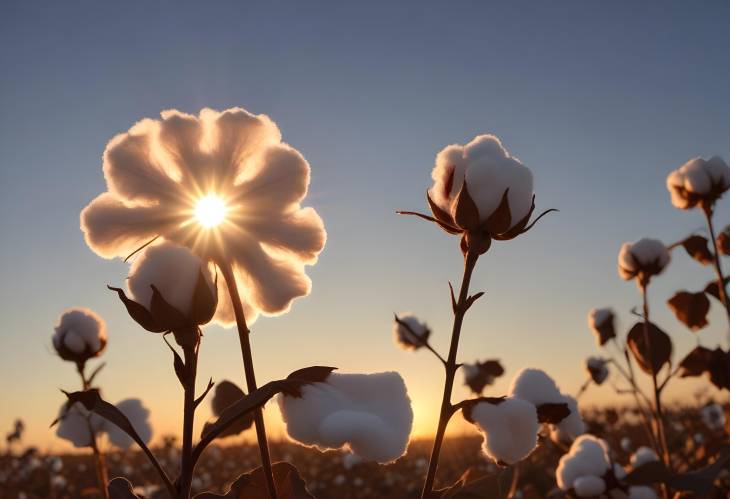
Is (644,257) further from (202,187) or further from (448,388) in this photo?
(202,187)

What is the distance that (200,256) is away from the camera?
3.71 feet

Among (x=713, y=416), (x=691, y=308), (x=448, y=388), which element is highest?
(x=713, y=416)

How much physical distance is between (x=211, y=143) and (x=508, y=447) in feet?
2.44

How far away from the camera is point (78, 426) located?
2.03m

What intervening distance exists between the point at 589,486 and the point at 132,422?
5.25 ft

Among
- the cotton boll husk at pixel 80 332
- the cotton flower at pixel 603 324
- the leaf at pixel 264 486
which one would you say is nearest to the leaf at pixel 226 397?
the leaf at pixel 264 486

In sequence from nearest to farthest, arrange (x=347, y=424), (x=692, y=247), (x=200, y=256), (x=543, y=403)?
(x=347, y=424) → (x=200, y=256) → (x=543, y=403) → (x=692, y=247)

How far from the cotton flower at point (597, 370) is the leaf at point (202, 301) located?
3654 millimetres

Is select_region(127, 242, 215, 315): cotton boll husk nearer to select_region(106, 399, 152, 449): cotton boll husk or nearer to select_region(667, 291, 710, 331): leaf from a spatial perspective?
select_region(106, 399, 152, 449): cotton boll husk

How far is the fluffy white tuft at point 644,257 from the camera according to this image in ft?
11.5

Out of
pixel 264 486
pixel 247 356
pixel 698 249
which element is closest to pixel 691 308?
pixel 698 249

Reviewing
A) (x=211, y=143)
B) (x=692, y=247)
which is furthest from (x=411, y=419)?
(x=692, y=247)

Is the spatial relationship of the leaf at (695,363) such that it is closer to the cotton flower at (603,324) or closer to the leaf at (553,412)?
the cotton flower at (603,324)

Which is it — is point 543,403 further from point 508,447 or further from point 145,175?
point 145,175
